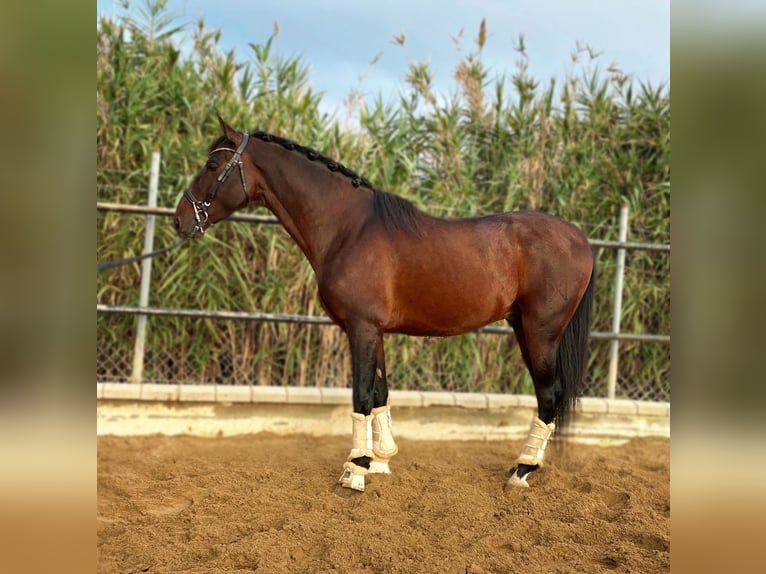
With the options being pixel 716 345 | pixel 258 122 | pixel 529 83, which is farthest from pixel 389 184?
pixel 716 345

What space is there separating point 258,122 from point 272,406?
9.05 feet

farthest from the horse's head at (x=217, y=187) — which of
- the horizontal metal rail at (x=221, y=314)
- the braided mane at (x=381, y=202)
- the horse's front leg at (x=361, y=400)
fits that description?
the horizontal metal rail at (x=221, y=314)

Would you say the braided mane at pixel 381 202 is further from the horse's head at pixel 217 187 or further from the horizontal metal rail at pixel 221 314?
the horizontal metal rail at pixel 221 314

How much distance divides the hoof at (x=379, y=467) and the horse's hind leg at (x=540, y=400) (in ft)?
2.52

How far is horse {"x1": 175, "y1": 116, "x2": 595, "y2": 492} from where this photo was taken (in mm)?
3264

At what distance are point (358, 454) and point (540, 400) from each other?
46.7 inches

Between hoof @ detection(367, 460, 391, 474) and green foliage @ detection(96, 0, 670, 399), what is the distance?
1.61 m

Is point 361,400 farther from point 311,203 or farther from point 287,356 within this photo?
point 287,356

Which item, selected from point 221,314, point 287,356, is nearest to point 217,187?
point 221,314

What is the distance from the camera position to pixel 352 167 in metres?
5.64

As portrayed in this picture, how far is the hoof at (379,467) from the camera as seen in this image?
359 cm

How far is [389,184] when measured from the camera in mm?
5602

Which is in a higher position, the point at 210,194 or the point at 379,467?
the point at 210,194

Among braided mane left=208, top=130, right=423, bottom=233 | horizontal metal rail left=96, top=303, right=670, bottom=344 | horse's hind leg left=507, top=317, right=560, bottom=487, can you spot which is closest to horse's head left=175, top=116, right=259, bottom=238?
braided mane left=208, top=130, right=423, bottom=233
